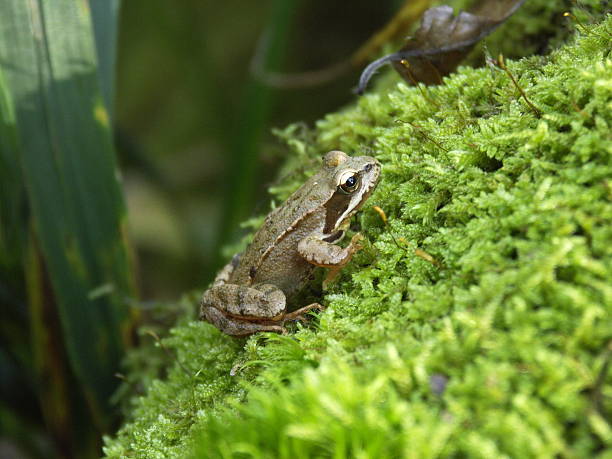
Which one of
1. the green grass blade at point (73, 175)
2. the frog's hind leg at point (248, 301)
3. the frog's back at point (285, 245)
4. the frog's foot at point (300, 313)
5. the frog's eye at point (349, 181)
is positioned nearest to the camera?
the frog's foot at point (300, 313)

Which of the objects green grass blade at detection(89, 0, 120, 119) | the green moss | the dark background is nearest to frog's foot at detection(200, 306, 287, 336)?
the green moss

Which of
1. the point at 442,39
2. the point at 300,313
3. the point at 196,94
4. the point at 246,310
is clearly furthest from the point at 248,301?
the point at 196,94

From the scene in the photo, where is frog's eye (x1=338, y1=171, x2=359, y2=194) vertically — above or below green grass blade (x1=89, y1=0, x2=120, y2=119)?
below

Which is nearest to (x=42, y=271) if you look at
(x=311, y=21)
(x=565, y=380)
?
(x=565, y=380)

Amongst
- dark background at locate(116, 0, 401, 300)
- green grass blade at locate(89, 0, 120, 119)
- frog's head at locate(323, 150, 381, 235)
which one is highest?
green grass blade at locate(89, 0, 120, 119)

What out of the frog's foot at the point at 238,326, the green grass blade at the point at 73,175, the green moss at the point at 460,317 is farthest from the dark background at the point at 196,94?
the green moss at the point at 460,317

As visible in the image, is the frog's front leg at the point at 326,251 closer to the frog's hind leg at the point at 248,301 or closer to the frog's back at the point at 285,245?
the frog's back at the point at 285,245

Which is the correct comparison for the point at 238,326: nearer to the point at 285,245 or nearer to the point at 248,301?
the point at 248,301

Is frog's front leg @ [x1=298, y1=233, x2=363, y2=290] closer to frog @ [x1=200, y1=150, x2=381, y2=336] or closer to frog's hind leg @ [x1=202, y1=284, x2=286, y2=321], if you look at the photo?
frog @ [x1=200, y1=150, x2=381, y2=336]
